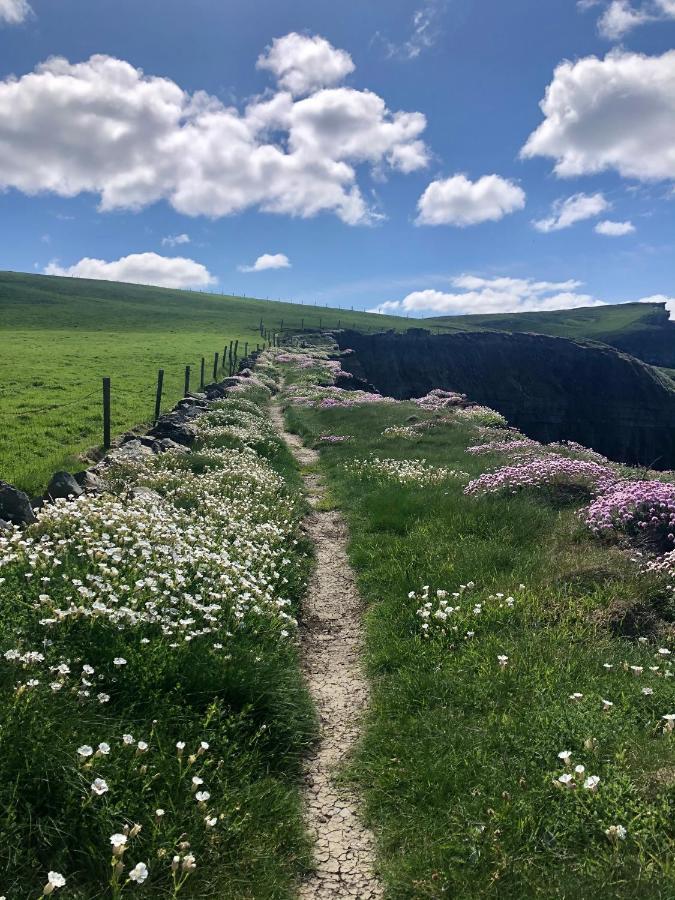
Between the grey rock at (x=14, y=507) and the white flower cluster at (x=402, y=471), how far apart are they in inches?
365

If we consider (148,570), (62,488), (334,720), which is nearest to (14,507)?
(62,488)

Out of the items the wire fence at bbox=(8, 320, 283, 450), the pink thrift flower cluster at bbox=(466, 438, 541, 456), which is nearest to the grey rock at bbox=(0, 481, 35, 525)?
the wire fence at bbox=(8, 320, 283, 450)

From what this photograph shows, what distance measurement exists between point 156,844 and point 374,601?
5.42m

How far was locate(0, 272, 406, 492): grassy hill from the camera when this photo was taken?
19.7 m

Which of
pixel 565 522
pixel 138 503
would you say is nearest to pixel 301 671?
pixel 138 503

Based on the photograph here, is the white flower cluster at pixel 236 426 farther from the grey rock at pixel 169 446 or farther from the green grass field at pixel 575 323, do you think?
the green grass field at pixel 575 323

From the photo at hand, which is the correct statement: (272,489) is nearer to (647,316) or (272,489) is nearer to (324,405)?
(324,405)

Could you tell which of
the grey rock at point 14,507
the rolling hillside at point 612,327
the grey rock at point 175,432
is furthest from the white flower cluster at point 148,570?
the rolling hillside at point 612,327

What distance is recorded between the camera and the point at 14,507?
8867 millimetres

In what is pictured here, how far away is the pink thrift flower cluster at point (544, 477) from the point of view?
1303 centimetres

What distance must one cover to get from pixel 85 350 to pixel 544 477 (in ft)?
163

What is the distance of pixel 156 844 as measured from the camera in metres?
3.85

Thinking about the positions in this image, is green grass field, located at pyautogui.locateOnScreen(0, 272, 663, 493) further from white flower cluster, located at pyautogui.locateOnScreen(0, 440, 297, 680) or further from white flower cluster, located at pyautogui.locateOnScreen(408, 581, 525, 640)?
white flower cluster, located at pyautogui.locateOnScreen(408, 581, 525, 640)

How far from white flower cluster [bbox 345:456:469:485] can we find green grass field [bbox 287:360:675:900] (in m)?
5.11
